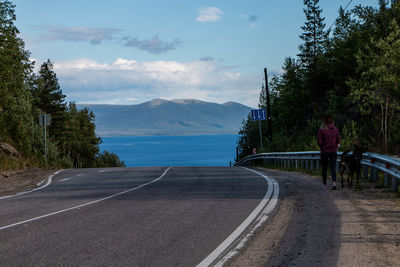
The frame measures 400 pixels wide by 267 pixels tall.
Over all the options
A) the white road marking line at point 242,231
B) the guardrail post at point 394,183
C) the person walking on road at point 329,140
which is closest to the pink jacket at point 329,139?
the person walking on road at point 329,140

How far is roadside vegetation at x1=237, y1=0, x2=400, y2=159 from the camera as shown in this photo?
25.3 m

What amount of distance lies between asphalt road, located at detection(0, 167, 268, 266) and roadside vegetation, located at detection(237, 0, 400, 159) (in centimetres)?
561

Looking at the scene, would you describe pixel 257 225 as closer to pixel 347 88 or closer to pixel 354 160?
pixel 354 160

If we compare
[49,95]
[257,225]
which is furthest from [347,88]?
[49,95]

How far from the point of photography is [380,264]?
5.33 metres

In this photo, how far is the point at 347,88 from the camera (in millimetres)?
39688

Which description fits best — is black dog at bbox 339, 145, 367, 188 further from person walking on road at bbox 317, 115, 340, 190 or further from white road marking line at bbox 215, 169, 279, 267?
white road marking line at bbox 215, 169, 279, 267

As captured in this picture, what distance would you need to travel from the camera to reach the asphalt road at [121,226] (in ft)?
19.3

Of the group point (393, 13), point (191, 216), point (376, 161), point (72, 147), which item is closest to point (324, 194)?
point (376, 161)

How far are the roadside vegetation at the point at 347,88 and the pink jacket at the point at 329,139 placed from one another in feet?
2.18

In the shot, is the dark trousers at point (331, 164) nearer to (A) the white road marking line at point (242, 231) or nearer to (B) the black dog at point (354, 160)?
(B) the black dog at point (354, 160)

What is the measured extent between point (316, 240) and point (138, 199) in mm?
6035

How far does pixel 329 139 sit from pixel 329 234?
6.58 metres

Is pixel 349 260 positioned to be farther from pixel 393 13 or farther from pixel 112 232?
pixel 393 13
